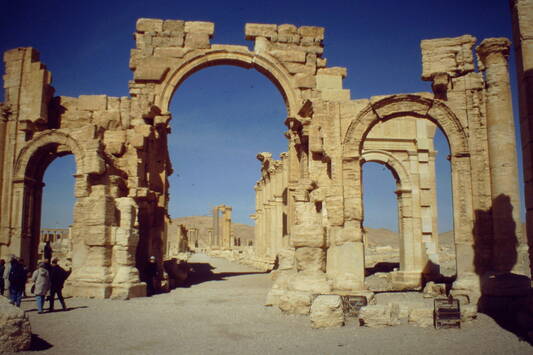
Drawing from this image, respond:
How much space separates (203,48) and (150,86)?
2264 millimetres

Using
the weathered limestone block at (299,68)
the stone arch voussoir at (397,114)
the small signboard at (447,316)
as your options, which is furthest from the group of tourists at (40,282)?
the weathered limestone block at (299,68)

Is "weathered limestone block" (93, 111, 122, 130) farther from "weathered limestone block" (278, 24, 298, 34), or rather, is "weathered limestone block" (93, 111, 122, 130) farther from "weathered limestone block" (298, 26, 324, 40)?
"weathered limestone block" (298, 26, 324, 40)

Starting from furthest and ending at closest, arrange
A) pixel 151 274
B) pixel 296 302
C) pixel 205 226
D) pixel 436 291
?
pixel 205 226, pixel 151 274, pixel 436 291, pixel 296 302

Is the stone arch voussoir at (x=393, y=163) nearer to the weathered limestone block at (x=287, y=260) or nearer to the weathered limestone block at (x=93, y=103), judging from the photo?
the weathered limestone block at (x=287, y=260)

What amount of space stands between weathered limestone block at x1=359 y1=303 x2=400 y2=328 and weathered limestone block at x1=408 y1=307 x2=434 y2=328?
23cm

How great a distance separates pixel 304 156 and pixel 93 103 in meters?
7.47

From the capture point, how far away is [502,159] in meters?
9.11

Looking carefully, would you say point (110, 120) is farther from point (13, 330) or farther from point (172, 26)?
point (13, 330)

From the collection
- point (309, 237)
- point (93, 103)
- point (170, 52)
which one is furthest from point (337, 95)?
point (93, 103)

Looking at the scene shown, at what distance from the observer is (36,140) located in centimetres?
1442

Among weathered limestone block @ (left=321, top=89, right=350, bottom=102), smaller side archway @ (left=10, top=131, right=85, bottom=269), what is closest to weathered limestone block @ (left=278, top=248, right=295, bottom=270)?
weathered limestone block @ (left=321, top=89, right=350, bottom=102)

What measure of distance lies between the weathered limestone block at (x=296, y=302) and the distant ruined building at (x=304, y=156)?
0.09 feet

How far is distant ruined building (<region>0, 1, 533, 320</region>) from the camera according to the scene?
30.0ft

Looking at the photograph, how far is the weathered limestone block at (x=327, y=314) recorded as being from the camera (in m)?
7.24
